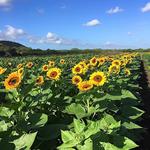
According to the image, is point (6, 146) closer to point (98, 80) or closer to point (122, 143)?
point (122, 143)

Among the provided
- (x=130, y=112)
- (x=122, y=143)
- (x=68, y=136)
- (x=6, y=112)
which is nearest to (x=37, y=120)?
(x=6, y=112)

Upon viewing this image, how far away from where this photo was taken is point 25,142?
3162mm

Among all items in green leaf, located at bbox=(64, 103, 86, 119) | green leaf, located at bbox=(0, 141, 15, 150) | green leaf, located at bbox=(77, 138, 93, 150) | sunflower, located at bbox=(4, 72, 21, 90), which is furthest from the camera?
green leaf, located at bbox=(64, 103, 86, 119)

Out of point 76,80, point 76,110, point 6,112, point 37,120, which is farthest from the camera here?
point 76,80

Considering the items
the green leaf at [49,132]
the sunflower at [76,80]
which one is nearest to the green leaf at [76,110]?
the green leaf at [49,132]

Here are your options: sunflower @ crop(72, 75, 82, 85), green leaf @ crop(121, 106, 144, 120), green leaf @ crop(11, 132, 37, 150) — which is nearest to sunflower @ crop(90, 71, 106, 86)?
green leaf @ crop(121, 106, 144, 120)

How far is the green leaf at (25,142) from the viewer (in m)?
3.13

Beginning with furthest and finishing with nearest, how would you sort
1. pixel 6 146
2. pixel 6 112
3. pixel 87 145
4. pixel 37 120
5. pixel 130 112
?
pixel 130 112 → pixel 6 112 → pixel 37 120 → pixel 87 145 → pixel 6 146

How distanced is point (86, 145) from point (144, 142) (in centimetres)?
481

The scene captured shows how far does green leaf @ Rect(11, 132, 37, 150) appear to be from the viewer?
10.3ft

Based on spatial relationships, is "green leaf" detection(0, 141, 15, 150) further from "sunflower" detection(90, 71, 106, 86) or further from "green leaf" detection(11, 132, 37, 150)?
"sunflower" detection(90, 71, 106, 86)

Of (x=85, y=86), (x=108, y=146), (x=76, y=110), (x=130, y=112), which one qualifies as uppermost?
(x=85, y=86)

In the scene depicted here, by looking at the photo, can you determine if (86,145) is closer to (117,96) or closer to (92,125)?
(92,125)

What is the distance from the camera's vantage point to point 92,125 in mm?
3432
